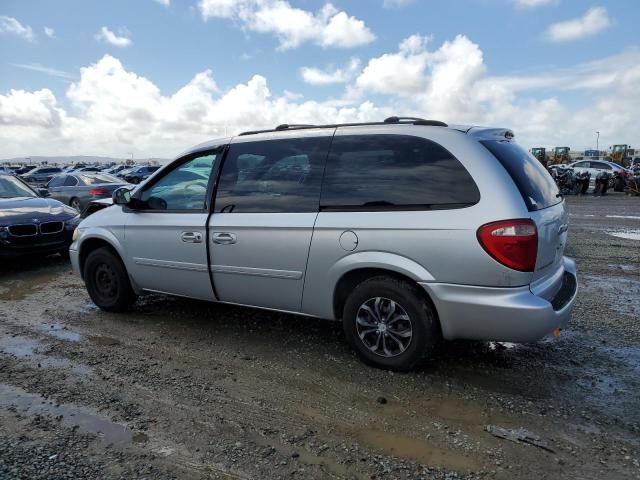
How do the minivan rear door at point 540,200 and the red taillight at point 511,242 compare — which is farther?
the minivan rear door at point 540,200

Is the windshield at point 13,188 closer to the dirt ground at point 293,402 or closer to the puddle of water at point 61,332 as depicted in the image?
the dirt ground at point 293,402

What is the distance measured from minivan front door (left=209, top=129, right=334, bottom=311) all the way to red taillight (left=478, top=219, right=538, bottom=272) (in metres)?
1.30

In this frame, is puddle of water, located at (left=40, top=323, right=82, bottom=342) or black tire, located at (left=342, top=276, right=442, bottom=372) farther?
puddle of water, located at (left=40, top=323, right=82, bottom=342)

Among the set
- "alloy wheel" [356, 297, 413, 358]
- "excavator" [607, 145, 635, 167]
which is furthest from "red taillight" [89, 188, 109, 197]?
"excavator" [607, 145, 635, 167]

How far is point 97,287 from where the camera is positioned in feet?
17.6

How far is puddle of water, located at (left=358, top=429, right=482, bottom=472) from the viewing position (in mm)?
2619

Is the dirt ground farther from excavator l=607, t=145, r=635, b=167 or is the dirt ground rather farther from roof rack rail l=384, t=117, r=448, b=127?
excavator l=607, t=145, r=635, b=167

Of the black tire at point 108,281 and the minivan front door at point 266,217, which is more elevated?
the minivan front door at point 266,217

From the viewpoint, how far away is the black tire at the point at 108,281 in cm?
512

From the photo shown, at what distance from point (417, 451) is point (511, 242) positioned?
1.38 m

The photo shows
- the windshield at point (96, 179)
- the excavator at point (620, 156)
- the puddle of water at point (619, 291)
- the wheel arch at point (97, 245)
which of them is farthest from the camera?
the excavator at point (620, 156)

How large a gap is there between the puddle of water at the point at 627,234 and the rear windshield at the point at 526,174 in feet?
23.5

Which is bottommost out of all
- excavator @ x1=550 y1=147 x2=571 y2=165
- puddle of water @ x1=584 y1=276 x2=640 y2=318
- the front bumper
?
puddle of water @ x1=584 y1=276 x2=640 y2=318

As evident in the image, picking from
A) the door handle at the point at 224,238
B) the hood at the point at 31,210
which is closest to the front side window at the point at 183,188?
the door handle at the point at 224,238
